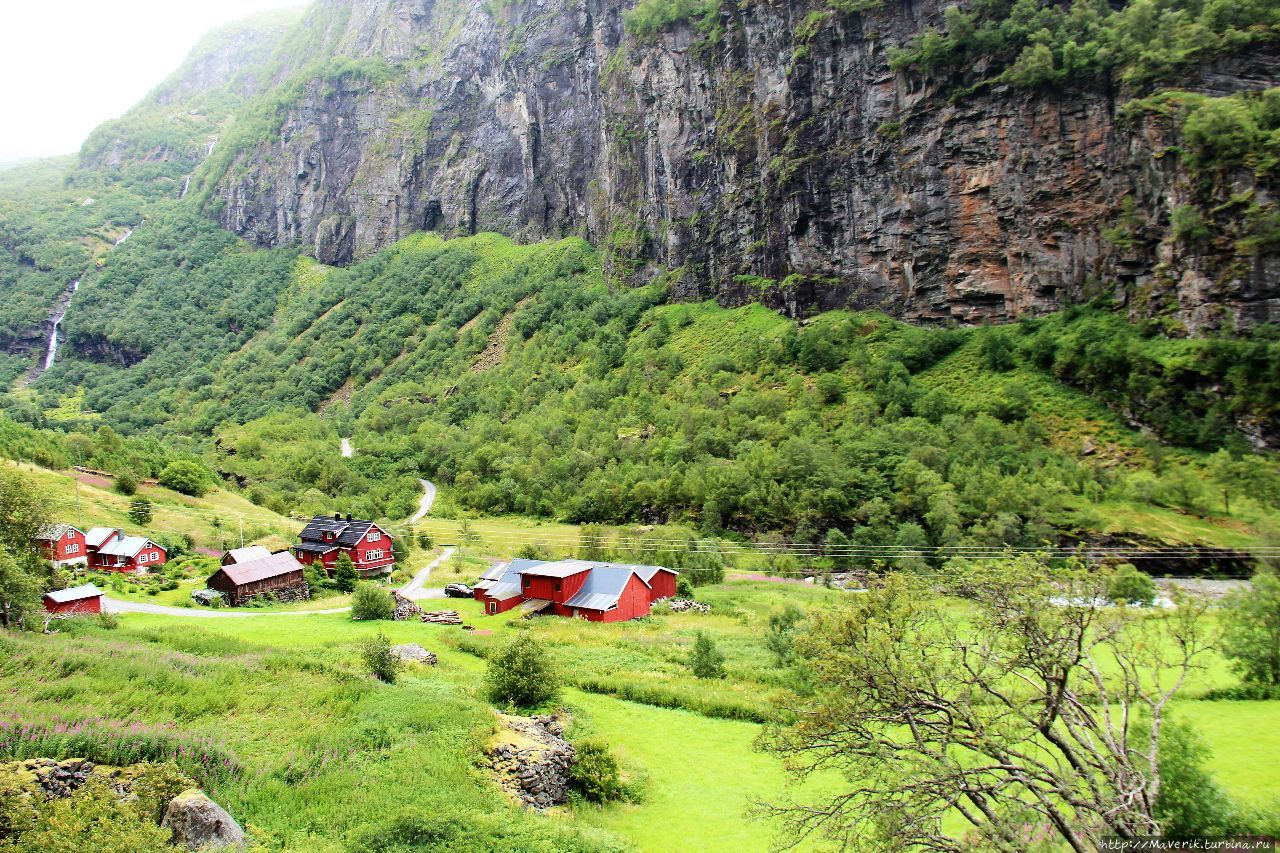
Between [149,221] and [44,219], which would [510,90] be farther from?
[44,219]

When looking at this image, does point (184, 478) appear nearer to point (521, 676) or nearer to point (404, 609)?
point (404, 609)

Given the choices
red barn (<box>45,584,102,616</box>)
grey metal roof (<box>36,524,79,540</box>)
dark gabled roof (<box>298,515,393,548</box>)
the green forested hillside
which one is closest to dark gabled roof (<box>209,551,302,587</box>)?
dark gabled roof (<box>298,515,393,548</box>)

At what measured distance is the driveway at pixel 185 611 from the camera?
115ft

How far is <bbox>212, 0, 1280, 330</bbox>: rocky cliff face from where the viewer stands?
58.3 meters

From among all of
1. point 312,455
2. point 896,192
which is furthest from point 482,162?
point 896,192

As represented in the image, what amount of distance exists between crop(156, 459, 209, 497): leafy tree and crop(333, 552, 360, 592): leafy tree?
31.3 m

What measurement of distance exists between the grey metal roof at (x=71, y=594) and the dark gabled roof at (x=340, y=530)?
16696mm

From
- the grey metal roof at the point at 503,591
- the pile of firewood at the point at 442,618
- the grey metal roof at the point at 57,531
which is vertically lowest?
the grey metal roof at the point at 503,591

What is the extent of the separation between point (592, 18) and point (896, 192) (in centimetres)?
7288

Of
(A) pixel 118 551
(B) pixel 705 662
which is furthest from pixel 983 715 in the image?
(A) pixel 118 551

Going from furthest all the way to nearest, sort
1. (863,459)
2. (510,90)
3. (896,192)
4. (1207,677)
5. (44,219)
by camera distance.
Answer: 1. (44,219)
2. (510,90)
3. (896,192)
4. (863,459)
5. (1207,677)

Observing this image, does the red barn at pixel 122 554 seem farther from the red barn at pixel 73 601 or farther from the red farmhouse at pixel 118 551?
the red barn at pixel 73 601

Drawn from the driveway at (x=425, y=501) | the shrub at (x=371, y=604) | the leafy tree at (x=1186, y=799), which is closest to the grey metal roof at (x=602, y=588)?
the shrub at (x=371, y=604)

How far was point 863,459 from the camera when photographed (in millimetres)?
55875
